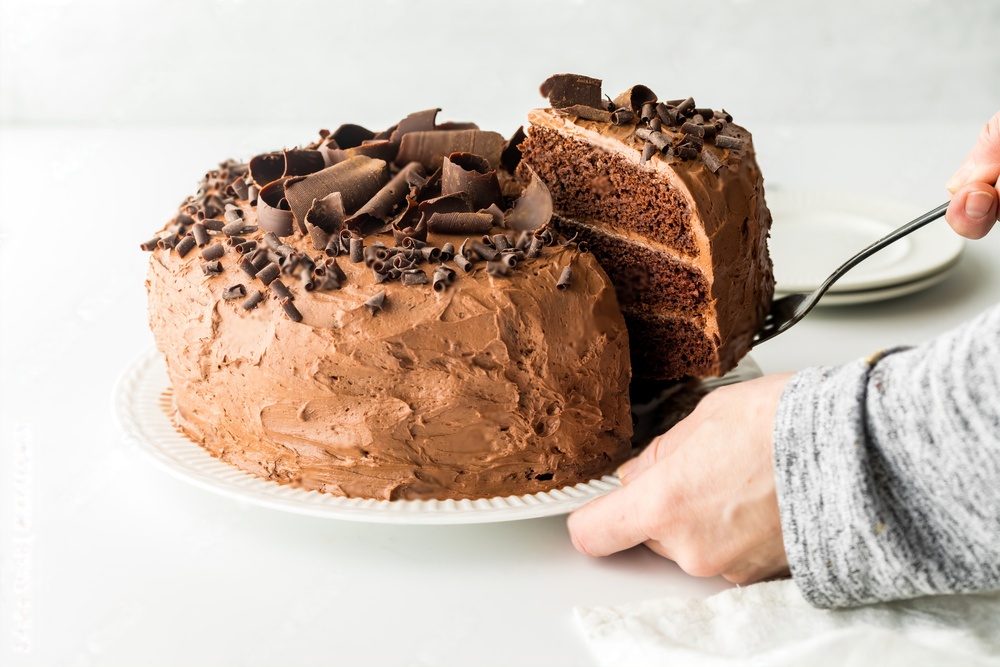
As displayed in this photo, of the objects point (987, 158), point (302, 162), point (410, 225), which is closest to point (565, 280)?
point (410, 225)

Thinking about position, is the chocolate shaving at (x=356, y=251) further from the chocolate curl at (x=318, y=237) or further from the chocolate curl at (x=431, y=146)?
the chocolate curl at (x=431, y=146)

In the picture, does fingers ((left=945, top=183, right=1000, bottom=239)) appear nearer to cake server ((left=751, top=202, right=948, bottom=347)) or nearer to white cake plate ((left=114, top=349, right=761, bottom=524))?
cake server ((left=751, top=202, right=948, bottom=347))

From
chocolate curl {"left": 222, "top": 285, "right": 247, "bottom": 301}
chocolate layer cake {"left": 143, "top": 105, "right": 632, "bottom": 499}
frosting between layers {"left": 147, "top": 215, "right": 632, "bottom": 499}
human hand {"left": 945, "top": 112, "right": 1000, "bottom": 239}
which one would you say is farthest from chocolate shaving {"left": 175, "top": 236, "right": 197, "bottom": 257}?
human hand {"left": 945, "top": 112, "right": 1000, "bottom": 239}

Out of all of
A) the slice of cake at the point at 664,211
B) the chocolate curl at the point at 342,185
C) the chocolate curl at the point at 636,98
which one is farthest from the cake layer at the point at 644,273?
the chocolate curl at the point at 342,185

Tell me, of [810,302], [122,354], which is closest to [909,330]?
[810,302]

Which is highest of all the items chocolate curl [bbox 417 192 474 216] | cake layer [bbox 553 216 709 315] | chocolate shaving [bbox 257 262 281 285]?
chocolate curl [bbox 417 192 474 216]

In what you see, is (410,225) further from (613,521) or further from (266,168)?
(613,521)

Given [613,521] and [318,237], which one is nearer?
[613,521]
